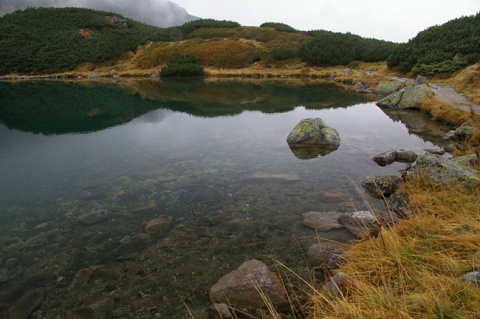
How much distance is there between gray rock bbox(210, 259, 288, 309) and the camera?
5270 mm

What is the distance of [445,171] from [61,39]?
116777 mm

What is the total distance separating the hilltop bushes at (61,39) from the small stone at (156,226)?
92410mm

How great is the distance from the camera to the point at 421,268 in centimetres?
440

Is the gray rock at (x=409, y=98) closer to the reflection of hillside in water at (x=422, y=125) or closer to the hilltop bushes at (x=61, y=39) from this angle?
the reflection of hillside in water at (x=422, y=125)

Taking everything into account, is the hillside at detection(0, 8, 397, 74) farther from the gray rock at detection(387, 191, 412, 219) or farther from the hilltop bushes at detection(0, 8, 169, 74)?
the gray rock at detection(387, 191, 412, 219)

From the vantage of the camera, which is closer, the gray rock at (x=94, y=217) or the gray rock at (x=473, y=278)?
the gray rock at (x=473, y=278)

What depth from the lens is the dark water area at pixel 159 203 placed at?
602 centimetres

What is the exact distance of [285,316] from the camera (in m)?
5.04

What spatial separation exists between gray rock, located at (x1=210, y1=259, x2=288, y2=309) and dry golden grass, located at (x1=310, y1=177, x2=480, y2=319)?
696 mm

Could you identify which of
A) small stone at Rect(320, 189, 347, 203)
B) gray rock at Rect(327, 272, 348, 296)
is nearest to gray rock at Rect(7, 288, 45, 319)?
gray rock at Rect(327, 272, 348, 296)

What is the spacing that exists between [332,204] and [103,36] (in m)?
111

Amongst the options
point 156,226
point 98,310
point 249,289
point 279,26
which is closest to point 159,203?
point 156,226

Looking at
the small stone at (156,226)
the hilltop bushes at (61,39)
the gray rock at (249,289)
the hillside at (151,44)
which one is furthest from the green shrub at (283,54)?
the gray rock at (249,289)

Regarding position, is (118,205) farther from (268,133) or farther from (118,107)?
(118,107)
